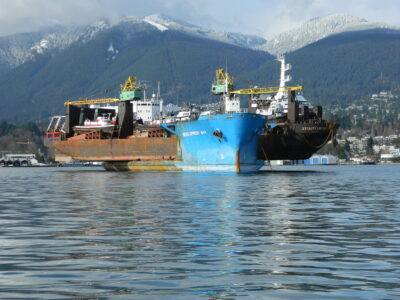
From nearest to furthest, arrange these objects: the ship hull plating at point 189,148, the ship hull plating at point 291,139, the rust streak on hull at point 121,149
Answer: the ship hull plating at point 189,148
the ship hull plating at point 291,139
the rust streak on hull at point 121,149

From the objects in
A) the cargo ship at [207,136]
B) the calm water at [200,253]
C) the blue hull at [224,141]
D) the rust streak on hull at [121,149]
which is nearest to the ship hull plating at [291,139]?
the cargo ship at [207,136]

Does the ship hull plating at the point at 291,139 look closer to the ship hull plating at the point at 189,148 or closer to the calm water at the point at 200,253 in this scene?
the ship hull plating at the point at 189,148

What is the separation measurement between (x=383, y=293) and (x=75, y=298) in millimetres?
5500

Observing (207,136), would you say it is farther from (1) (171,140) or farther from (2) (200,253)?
(2) (200,253)

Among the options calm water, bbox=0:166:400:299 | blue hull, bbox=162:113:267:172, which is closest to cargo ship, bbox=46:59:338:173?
blue hull, bbox=162:113:267:172

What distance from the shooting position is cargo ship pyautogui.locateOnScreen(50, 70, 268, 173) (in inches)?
2972

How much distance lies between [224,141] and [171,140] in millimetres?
14613

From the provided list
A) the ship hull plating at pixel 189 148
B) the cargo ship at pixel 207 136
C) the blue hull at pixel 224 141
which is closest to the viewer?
the blue hull at pixel 224 141

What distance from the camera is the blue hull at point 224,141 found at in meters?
74.6

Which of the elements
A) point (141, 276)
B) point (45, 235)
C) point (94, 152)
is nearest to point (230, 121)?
point (94, 152)

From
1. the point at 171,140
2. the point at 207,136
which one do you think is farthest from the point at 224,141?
the point at 171,140

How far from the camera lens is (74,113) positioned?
4466 inches

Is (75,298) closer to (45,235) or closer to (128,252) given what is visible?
(128,252)

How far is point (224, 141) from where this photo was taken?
75.9 m
